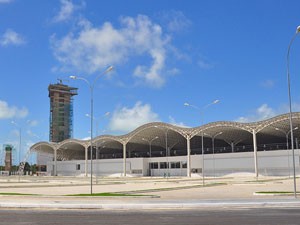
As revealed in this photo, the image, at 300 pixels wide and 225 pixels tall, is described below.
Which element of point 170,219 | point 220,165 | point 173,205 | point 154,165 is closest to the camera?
point 170,219

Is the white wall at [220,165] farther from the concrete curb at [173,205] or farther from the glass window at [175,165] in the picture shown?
the concrete curb at [173,205]

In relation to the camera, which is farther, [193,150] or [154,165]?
[193,150]

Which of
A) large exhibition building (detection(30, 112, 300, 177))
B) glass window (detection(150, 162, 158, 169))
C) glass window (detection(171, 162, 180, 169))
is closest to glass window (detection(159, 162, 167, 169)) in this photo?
large exhibition building (detection(30, 112, 300, 177))

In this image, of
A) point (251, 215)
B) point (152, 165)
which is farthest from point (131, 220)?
point (152, 165)

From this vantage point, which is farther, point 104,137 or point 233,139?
point 104,137

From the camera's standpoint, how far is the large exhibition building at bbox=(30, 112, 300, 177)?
8388 centimetres

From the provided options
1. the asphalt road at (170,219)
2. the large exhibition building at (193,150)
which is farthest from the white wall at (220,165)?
the asphalt road at (170,219)

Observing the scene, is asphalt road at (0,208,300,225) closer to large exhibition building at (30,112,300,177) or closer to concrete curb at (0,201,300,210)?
concrete curb at (0,201,300,210)

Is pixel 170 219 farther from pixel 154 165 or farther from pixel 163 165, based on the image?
pixel 154 165

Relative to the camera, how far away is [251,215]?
17.5 meters

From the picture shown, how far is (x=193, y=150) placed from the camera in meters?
121

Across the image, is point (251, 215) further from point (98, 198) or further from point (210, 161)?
point (210, 161)

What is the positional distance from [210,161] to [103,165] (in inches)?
1465

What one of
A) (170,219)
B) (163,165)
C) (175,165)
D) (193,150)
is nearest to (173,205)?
(170,219)
